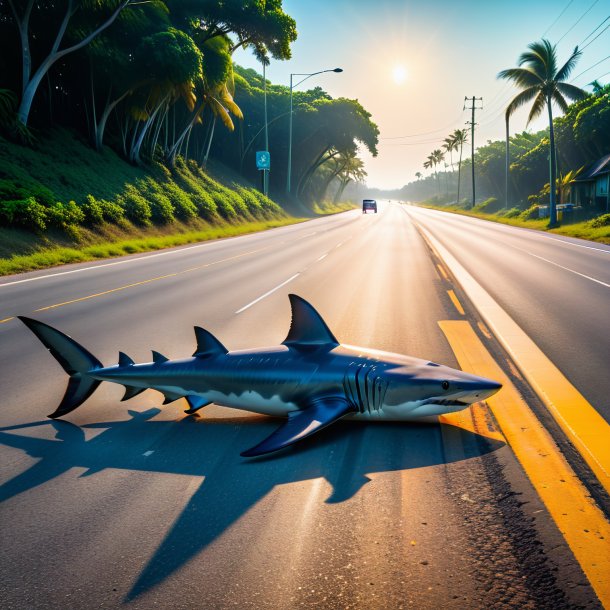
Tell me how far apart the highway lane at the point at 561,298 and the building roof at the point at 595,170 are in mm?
29684

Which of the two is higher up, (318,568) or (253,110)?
(253,110)

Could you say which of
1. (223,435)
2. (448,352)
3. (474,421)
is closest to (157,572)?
(223,435)

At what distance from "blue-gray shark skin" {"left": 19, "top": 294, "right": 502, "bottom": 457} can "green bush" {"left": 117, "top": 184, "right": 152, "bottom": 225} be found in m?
24.8

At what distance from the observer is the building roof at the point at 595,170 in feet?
159

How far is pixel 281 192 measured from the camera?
242ft

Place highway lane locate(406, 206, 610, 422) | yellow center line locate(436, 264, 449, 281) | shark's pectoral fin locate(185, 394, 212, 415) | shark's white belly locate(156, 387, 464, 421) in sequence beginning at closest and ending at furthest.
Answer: shark's white belly locate(156, 387, 464, 421)
shark's pectoral fin locate(185, 394, 212, 415)
highway lane locate(406, 206, 610, 422)
yellow center line locate(436, 264, 449, 281)

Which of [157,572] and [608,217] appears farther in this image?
[608,217]

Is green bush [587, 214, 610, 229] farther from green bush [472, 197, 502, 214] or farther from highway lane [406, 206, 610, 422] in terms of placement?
green bush [472, 197, 502, 214]

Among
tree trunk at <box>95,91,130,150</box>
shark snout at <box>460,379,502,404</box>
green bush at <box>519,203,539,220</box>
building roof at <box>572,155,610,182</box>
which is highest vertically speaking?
tree trunk at <box>95,91,130,150</box>

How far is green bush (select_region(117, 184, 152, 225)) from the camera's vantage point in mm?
28094

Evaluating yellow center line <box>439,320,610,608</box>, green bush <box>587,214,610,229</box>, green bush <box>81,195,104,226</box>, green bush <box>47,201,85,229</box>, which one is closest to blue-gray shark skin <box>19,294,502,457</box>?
yellow center line <box>439,320,610,608</box>

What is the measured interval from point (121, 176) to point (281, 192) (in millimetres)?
43753

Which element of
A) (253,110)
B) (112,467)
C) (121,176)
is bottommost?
(112,467)

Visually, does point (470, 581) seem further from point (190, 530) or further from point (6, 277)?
point (6, 277)
